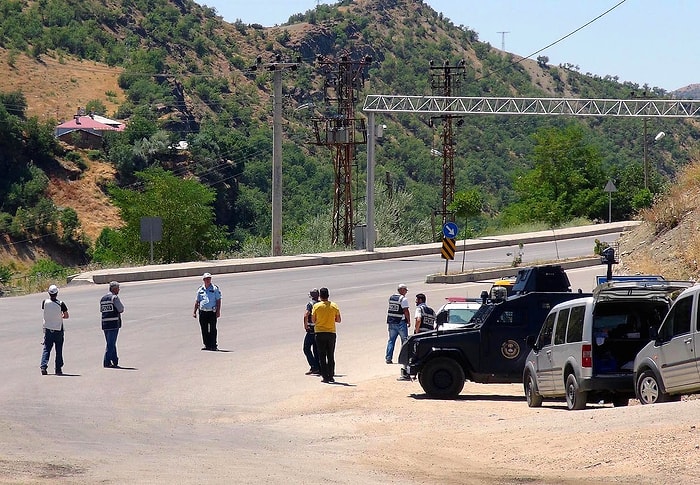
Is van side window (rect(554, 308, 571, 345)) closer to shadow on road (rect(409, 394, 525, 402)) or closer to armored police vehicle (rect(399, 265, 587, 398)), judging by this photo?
armored police vehicle (rect(399, 265, 587, 398))

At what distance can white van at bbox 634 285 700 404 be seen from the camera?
13.8 meters

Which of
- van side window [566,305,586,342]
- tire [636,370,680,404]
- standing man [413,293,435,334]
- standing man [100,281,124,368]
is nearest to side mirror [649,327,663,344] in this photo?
tire [636,370,680,404]

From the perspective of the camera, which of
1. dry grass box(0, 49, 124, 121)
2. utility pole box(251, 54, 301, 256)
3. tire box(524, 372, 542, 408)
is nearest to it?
tire box(524, 372, 542, 408)

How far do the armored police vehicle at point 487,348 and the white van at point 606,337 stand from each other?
2.64 m

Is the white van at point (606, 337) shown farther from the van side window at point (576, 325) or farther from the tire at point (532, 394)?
the tire at point (532, 394)

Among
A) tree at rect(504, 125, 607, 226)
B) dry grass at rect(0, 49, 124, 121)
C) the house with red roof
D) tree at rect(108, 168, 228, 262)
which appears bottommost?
tree at rect(108, 168, 228, 262)

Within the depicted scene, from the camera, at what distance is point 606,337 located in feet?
53.0

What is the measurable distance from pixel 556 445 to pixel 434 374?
23.5 feet

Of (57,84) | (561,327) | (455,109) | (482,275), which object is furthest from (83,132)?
(561,327)

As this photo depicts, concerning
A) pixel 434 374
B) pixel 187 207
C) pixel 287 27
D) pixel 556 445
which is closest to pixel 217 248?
pixel 187 207

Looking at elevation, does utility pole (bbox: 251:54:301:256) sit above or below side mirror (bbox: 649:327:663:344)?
above

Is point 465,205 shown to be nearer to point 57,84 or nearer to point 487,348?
point 487,348

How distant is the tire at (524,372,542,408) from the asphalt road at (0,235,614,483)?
394 cm

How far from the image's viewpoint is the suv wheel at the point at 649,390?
14531 mm
